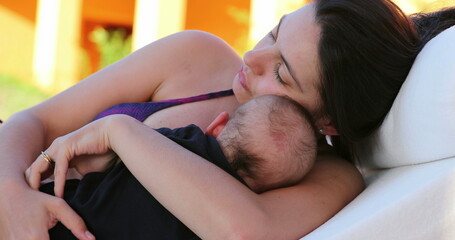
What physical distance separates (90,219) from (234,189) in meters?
0.38

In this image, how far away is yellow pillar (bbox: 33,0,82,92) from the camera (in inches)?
432

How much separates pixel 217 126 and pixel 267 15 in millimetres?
7023

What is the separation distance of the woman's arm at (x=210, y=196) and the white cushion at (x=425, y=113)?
0.26m

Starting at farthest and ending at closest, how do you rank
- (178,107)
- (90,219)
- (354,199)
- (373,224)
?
(178,107)
(354,199)
(90,219)
(373,224)

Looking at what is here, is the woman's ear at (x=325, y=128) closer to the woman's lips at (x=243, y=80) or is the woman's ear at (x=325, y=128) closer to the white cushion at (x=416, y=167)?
the white cushion at (x=416, y=167)

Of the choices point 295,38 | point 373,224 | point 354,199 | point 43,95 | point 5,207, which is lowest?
point 43,95

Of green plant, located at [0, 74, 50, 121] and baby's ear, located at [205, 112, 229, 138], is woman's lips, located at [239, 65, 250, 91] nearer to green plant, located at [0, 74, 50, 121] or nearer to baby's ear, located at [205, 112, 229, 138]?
baby's ear, located at [205, 112, 229, 138]

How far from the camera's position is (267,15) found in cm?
857

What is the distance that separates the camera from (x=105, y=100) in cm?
210

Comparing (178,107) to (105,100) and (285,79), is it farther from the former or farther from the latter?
(285,79)

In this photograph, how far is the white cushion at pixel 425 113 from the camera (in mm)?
1457

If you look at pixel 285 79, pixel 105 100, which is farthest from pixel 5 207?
pixel 285 79

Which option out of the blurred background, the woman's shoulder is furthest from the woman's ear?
the blurred background

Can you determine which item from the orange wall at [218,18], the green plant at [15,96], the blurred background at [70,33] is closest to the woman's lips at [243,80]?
the blurred background at [70,33]
